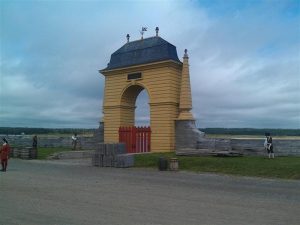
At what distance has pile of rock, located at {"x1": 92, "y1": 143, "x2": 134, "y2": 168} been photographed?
2166 cm

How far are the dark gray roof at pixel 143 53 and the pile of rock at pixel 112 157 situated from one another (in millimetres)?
8577

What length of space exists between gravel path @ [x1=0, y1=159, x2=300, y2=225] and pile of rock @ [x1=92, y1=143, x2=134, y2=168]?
17.6ft

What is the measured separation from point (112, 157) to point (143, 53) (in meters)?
10.5


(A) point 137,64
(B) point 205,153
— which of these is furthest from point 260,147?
(A) point 137,64

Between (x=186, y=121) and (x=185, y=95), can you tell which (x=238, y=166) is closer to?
(x=186, y=121)

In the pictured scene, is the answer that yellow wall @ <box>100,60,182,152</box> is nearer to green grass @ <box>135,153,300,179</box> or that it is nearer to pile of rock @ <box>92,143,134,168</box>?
green grass @ <box>135,153,300,179</box>

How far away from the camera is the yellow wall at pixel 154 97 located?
91.4 ft

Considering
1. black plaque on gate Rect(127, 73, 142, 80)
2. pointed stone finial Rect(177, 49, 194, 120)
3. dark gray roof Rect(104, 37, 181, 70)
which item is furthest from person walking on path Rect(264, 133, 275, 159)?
black plaque on gate Rect(127, 73, 142, 80)

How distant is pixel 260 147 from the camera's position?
2406 centimetres

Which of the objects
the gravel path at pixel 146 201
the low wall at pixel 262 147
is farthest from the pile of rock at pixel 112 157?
the low wall at pixel 262 147

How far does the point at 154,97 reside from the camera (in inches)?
1128

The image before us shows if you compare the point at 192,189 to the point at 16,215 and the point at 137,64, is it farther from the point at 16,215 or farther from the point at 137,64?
the point at 137,64

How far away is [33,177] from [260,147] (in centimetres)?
1374

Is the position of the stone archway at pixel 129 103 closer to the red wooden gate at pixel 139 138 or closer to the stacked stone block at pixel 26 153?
A: the red wooden gate at pixel 139 138
